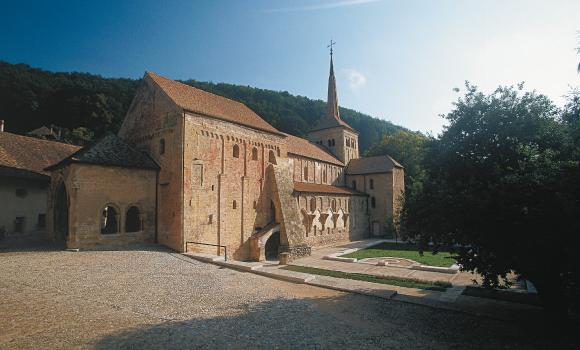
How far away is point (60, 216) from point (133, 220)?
4.93 metres

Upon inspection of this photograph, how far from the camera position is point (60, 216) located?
2041 cm

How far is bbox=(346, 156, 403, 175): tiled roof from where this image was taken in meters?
41.7

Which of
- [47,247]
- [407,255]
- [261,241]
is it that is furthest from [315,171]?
[47,247]

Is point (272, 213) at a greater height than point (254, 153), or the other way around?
point (254, 153)

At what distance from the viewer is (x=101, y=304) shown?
916 cm

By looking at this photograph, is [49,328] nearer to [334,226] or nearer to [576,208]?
[576,208]

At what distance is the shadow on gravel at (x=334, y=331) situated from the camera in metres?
7.10

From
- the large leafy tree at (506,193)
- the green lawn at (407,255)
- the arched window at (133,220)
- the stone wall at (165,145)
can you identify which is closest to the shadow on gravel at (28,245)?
the arched window at (133,220)

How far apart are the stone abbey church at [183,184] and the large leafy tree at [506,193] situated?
14.1 m

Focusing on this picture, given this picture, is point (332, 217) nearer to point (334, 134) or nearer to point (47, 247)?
point (334, 134)

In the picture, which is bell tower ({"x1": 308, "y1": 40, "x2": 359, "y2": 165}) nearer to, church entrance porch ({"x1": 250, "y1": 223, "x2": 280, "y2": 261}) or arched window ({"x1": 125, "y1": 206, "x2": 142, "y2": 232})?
church entrance porch ({"x1": 250, "y1": 223, "x2": 280, "y2": 261})

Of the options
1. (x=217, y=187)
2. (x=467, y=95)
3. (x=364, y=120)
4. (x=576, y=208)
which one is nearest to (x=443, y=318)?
(x=576, y=208)

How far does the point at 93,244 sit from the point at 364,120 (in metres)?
78.3

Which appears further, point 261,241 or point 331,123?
point 331,123
